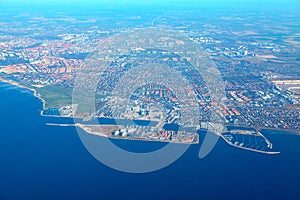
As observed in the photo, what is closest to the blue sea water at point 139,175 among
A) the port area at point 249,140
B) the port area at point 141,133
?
the port area at point 249,140

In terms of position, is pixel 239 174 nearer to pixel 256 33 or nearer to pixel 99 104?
pixel 99 104

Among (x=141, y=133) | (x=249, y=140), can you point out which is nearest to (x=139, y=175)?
(x=141, y=133)

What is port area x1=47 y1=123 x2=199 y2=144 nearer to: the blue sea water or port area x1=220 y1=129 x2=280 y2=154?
the blue sea water

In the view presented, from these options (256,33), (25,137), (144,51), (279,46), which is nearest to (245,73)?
(144,51)

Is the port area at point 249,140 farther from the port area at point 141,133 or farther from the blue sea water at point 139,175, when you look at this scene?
the port area at point 141,133

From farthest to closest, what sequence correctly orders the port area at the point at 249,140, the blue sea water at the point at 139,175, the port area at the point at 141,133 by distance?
1. the port area at the point at 141,133
2. the port area at the point at 249,140
3. the blue sea water at the point at 139,175

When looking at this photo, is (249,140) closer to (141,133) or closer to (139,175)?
(141,133)

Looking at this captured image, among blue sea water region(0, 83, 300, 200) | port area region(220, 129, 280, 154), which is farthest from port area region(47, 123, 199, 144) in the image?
port area region(220, 129, 280, 154)
